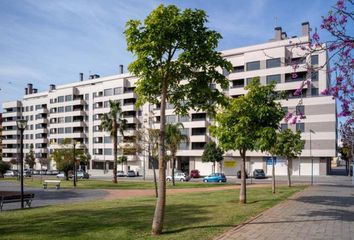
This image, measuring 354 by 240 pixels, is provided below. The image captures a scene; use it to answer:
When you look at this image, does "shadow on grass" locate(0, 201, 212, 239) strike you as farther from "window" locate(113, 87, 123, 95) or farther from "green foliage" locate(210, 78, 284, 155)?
"window" locate(113, 87, 123, 95)

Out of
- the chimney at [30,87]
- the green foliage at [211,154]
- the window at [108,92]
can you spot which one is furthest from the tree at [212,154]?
the chimney at [30,87]

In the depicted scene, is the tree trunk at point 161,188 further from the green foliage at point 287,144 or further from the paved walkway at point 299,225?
the green foliage at point 287,144

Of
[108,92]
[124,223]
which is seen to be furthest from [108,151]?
[124,223]

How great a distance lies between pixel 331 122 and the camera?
5956cm

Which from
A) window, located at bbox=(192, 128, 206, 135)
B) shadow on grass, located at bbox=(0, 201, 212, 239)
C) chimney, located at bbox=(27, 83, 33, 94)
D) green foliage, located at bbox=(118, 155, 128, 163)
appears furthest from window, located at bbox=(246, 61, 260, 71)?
chimney, located at bbox=(27, 83, 33, 94)

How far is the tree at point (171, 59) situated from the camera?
1155 cm

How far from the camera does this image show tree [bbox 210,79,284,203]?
18.6m

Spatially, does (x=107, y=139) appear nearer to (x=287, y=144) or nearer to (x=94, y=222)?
(x=287, y=144)

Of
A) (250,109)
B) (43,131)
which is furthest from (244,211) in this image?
(43,131)

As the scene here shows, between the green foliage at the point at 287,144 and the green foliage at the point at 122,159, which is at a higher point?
the green foliage at the point at 287,144

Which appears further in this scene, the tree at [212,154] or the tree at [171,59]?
the tree at [212,154]

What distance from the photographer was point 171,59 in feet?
40.0

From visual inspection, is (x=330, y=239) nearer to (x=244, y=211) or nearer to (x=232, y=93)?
(x=244, y=211)

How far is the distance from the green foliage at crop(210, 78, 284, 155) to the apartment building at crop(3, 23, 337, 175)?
14709 mm
